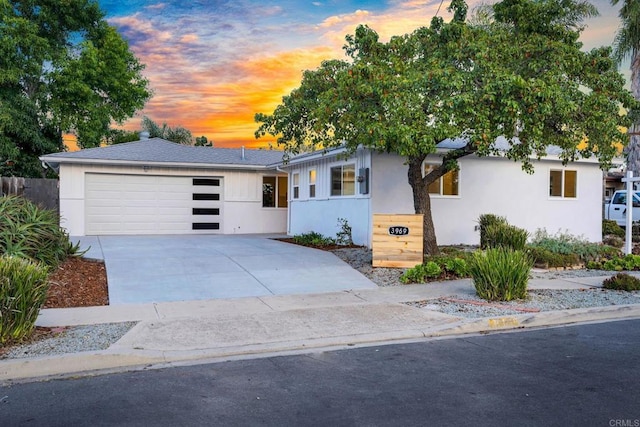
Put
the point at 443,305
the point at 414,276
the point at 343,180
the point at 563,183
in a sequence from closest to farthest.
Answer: the point at 443,305
the point at 414,276
the point at 343,180
the point at 563,183

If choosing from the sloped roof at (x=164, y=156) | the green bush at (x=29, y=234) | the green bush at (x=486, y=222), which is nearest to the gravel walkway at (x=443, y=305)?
the green bush at (x=486, y=222)

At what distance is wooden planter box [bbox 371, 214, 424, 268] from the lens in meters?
12.1

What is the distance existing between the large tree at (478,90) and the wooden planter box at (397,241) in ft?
5.52

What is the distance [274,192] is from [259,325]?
1573 centimetres

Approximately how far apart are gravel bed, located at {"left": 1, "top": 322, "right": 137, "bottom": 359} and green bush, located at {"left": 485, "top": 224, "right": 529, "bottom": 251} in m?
9.50

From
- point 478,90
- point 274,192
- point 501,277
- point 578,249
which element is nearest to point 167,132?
point 274,192

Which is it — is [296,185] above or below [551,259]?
above

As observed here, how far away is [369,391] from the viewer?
496 cm

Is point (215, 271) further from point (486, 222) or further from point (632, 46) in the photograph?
point (632, 46)

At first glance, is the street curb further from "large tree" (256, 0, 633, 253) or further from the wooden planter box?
the wooden planter box

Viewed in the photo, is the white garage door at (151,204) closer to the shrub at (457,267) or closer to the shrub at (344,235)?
the shrub at (344,235)

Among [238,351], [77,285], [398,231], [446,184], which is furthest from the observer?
[446,184]

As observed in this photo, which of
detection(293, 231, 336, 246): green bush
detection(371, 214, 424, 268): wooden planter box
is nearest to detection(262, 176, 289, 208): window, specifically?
detection(293, 231, 336, 246): green bush

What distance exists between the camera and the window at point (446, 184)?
16.7 meters
